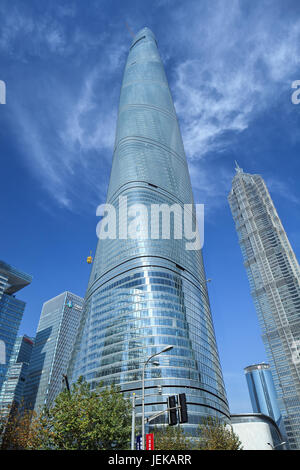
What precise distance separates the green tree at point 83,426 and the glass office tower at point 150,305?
29.7 metres

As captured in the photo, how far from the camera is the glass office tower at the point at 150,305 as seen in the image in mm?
70875

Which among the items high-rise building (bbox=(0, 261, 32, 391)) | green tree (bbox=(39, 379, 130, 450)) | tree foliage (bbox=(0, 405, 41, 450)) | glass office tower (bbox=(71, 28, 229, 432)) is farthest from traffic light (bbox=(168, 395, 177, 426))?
high-rise building (bbox=(0, 261, 32, 391))

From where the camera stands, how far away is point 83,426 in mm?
27781

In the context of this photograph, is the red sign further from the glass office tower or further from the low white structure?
the low white structure

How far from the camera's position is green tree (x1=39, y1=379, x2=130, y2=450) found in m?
28.3

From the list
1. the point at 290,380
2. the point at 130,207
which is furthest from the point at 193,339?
the point at 290,380

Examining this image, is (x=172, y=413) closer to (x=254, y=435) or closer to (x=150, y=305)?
(x=150, y=305)

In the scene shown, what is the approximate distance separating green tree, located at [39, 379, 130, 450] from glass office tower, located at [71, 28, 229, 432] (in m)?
29.7

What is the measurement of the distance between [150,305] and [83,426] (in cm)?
5391

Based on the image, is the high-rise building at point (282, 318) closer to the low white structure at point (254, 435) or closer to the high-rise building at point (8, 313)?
the low white structure at point (254, 435)

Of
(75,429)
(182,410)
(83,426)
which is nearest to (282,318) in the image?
(75,429)

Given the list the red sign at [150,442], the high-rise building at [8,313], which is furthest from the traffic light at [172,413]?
the high-rise building at [8,313]

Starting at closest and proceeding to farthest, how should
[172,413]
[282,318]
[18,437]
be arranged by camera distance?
1. [172,413]
2. [18,437]
3. [282,318]

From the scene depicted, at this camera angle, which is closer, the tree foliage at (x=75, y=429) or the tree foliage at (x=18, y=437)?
the tree foliage at (x=75, y=429)
